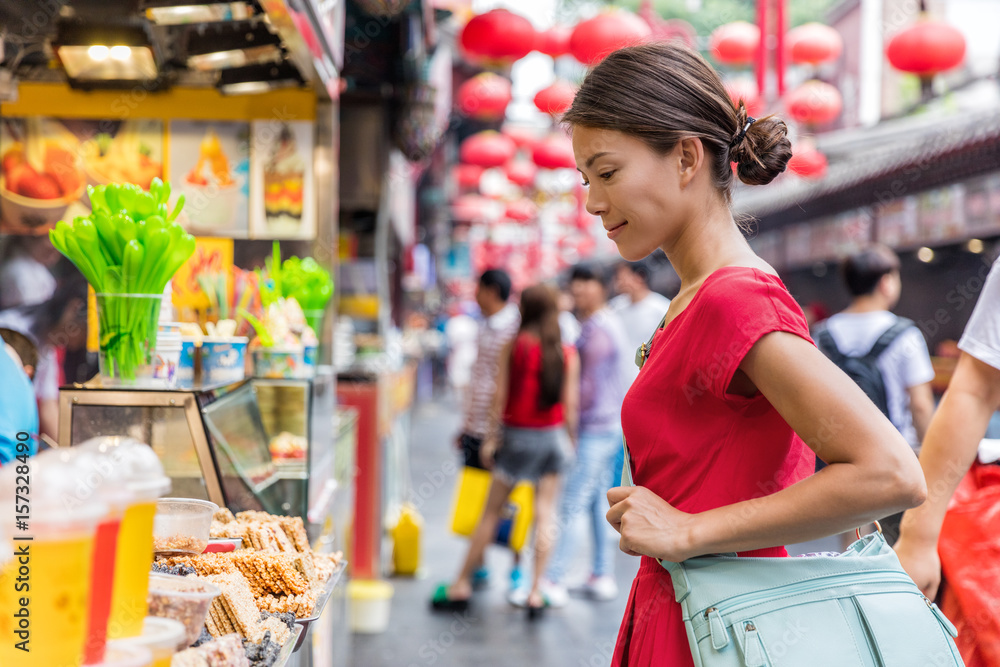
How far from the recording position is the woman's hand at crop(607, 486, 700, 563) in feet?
3.97

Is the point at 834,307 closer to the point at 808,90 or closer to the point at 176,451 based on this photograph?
the point at 808,90

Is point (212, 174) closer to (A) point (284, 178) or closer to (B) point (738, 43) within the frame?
(A) point (284, 178)

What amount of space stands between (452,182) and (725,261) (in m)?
18.0

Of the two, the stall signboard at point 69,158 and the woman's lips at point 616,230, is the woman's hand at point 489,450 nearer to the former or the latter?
the stall signboard at point 69,158

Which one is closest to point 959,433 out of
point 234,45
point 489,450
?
point 234,45

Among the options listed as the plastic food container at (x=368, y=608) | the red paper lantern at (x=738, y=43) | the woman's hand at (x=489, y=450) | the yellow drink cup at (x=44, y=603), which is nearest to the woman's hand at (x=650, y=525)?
the yellow drink cup at (x=44, y=603)

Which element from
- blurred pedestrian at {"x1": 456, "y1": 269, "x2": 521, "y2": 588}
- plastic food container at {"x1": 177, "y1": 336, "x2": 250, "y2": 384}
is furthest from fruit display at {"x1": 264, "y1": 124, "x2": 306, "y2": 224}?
blurred pedestrian at {"x1": 456, "y1": 269, "x2": 521, "y2": 588}

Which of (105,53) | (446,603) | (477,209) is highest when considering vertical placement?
(477,209)

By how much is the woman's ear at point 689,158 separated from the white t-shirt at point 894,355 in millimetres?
2901

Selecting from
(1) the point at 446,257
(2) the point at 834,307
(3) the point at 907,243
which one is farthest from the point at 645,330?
(1) the point at 446,257

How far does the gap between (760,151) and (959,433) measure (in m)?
0.87

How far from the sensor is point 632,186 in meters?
1.28

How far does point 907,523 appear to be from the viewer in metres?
1.81

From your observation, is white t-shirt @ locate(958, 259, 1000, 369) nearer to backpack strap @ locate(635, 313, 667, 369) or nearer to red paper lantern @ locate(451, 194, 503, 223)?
backpack strap @ locate(635, 313, 667, 369)
